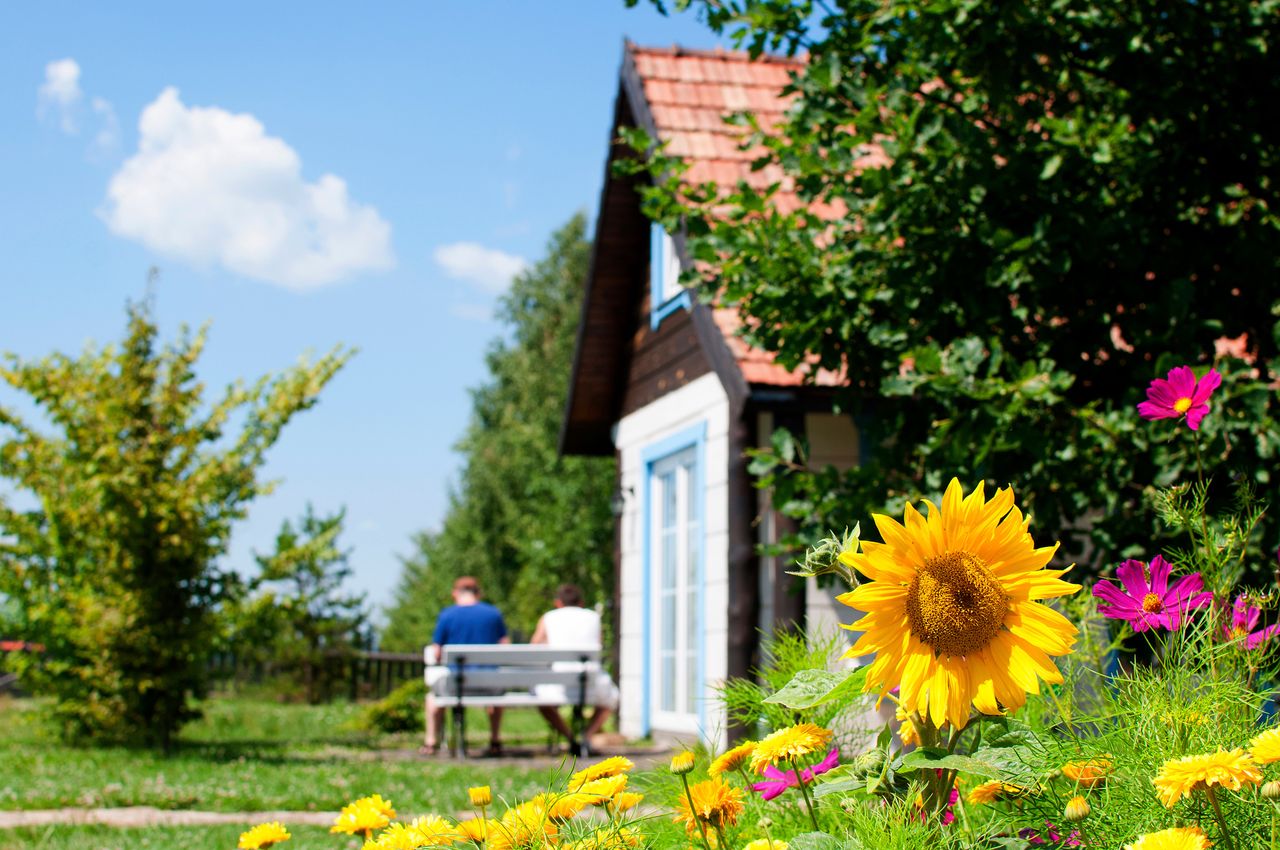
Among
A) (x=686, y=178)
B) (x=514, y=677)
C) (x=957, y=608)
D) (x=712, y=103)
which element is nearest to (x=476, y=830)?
(x=957, y=608)

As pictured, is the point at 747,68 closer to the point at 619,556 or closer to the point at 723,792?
the point at 619,556

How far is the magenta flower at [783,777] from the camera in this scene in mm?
1924

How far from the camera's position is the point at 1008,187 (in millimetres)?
5000

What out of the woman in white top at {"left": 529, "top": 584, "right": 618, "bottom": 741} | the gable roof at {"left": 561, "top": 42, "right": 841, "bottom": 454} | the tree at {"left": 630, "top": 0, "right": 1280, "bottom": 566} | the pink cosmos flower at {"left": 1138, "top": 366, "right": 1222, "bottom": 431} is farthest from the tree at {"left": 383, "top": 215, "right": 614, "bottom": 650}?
the pink cosmos flower at {"left": 1138, "top": 366, "right": 1222, "bottom": 431}

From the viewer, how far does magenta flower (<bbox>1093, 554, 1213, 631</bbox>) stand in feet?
6.11

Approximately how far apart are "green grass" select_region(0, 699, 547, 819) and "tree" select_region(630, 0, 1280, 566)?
2.24 m

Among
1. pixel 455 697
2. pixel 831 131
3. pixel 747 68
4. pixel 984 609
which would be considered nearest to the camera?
pixel 984 609

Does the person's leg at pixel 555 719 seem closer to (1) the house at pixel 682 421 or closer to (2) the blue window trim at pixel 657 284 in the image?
(1) the house at pixel 682 421

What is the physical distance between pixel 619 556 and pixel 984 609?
36.6 feet

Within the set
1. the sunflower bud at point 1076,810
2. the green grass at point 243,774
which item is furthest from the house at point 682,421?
the sunflower bud at point 1076,810

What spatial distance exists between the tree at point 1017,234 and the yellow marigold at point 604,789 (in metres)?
3.20

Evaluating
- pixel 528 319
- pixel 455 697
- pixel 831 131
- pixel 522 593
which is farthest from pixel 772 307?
pixel 528 319

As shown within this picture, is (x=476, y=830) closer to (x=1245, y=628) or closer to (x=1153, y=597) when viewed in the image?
(x=1153, y=597)

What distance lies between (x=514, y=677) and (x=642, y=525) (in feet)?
6.60
